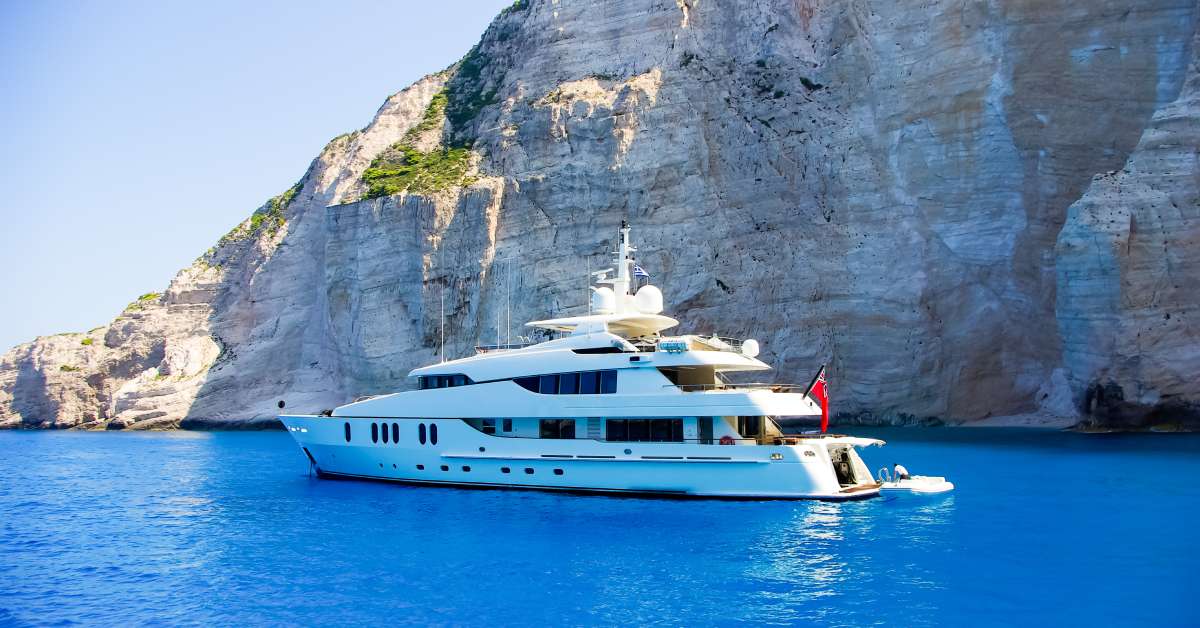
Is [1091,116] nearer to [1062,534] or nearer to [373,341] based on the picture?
[1062,534]

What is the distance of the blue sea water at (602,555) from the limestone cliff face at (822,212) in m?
15.5

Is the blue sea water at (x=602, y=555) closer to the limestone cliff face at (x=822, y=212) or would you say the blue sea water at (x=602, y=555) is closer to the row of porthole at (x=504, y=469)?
the row of porthole at (x=504, y=469)

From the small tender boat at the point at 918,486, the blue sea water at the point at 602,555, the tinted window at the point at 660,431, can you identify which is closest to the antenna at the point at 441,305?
the blue sea water at the point at 602,555

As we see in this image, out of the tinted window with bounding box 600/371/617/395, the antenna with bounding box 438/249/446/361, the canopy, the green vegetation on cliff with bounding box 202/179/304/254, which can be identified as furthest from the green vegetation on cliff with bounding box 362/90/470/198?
the tinted window with bounding box 600/371/617/395

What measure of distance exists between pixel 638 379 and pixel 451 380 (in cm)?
549

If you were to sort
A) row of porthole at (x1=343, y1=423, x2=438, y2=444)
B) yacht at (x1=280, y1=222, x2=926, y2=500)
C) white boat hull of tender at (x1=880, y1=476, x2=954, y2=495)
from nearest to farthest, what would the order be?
1. yacht at (x1=280, y1=222, x2=926, y2=500)
2. white boat hull of tender at (x1=880, y1=476, x2=954, y2=495)
3. row of porthole at (x1=343, y1=423, x2=438, y2=444)

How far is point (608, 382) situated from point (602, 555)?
7.14m

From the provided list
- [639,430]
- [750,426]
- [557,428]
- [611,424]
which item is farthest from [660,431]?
[557,428]

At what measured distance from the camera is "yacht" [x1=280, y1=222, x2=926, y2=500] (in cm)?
2234

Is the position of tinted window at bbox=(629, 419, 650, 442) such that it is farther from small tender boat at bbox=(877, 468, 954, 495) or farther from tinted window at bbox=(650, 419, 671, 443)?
small tender boat at bbox=(877, 468, 954, 495)

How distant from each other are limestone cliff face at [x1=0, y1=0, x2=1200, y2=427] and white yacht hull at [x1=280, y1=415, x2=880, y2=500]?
23.3 m

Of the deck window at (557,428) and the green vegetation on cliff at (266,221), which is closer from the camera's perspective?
the deck window at (557,428)

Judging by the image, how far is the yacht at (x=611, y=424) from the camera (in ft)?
73.3

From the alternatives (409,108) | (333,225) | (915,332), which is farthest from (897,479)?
(409,108)
